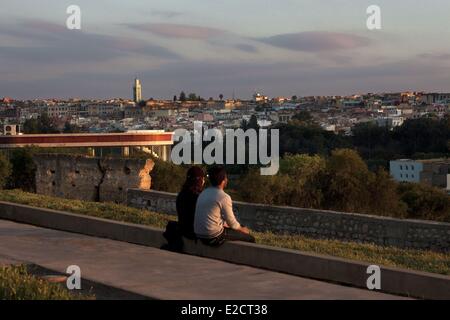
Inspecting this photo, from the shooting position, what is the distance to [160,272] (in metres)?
7.70

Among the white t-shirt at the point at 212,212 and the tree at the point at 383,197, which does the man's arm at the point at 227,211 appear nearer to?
the white t-shirt at the point at 212,212

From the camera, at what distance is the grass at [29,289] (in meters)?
6.21

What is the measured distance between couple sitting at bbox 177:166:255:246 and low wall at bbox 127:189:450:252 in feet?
15.8

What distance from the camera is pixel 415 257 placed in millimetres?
10156

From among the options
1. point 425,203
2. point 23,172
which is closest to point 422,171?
point 425,203

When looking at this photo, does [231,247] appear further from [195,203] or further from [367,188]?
[367,188]

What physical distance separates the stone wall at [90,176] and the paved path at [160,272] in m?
8.91

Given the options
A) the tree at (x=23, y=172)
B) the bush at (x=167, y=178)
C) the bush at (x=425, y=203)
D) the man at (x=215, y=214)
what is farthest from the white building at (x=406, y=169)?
the man at (x=215, y=214)

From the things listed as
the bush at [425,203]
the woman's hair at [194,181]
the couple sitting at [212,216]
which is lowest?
the bush at [425,203]

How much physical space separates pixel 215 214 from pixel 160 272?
1090 mm

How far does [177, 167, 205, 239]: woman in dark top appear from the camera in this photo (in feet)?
29.3

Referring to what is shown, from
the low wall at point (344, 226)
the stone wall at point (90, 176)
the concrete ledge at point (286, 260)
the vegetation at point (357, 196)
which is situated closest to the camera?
the concrete ledge at point (286, 260)

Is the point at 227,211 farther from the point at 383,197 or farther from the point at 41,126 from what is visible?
the point at 41,126
